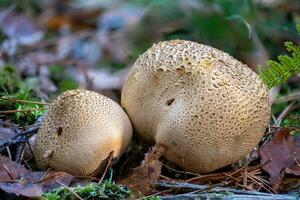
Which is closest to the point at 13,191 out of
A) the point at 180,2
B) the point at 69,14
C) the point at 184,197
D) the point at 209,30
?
the point at 184,197

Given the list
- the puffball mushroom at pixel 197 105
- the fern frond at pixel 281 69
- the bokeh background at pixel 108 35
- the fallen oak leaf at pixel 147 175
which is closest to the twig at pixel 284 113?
the bokeh background at pixel 108 35

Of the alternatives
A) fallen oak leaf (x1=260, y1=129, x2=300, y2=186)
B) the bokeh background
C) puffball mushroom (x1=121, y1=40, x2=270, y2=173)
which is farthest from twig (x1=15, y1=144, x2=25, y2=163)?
fallen oak leaf (x1=260, y1=129, x2=300, y2=186)

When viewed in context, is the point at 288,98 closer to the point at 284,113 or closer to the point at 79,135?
the point at 284,113

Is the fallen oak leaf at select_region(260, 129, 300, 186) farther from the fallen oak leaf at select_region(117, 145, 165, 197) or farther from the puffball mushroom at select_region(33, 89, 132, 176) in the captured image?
the puffball mushroom at select_region(33, 89, 132, 176)

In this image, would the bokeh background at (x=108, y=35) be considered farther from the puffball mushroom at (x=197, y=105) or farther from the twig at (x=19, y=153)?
the puffball mushroom at (x=197, y=105)

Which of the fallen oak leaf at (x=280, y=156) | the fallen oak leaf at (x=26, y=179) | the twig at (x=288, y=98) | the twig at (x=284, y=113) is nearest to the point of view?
the fallen oak leaf at (x=26, y=179)

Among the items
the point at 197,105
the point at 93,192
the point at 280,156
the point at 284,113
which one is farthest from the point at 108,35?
the point at 93,192
